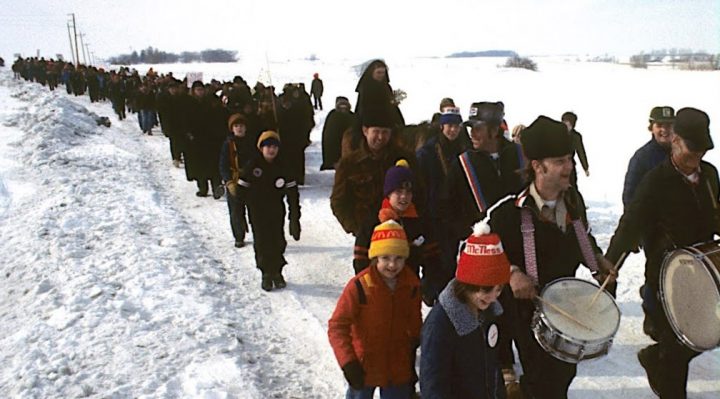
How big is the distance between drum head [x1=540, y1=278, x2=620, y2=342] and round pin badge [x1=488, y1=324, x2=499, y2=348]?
30cm

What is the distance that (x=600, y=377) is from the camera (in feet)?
14.6

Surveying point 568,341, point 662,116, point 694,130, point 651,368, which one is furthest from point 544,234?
point 662,116

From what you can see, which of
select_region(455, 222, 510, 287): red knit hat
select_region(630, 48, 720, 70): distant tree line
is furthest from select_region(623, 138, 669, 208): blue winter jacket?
select_region(630, 48, 720, 70): distant tree line

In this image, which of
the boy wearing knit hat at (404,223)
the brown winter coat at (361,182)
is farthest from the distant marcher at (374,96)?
the boy wearing knit hat at (404,223)

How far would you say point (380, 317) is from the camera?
3320 millimetres

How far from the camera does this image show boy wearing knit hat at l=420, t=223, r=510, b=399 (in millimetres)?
2748

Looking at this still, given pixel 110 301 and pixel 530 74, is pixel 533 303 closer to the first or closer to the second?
pixel 110 301

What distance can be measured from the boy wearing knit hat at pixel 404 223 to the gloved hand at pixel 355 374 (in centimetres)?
107

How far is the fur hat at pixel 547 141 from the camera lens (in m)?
3.14

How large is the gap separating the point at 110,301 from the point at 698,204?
5.39m

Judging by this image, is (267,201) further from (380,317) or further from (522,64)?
(522,64)

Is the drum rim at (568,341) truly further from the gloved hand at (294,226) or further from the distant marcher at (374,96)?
the gloved hand at (294,226)

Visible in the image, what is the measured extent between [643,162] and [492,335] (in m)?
2.85

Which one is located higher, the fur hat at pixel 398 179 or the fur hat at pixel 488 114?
the fur hat at pixel 488 114
